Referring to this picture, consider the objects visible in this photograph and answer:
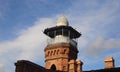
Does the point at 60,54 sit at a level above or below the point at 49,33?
below

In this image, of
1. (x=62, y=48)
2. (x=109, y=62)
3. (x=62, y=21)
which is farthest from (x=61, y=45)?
(x=109, y=62)

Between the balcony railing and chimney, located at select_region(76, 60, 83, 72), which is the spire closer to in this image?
the balcony railing

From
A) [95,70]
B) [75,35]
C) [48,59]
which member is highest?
[75,35]

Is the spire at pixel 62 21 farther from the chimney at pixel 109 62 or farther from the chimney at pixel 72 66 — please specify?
the chimney at pixel 109 62

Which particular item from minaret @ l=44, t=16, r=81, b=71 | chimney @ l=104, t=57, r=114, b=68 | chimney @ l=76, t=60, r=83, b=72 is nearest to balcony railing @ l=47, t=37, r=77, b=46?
minaret @ l=44, t=16, r=81, b=71

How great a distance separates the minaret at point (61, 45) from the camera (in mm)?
48188

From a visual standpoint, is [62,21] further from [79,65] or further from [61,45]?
[79,65]

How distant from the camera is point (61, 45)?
48969mm

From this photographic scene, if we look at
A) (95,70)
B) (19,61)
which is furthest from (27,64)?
(95,70)

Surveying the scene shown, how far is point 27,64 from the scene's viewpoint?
34.0 m

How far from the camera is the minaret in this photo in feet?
158

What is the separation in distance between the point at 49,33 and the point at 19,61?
59.4 ft

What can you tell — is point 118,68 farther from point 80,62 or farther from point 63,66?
point 63,66

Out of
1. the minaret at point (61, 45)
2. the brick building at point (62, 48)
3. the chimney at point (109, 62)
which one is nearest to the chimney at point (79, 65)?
the brick building at point (62, 48)
